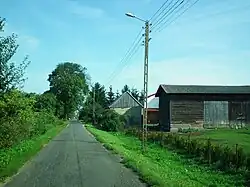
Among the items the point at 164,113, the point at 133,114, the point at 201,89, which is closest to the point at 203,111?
the point at 201,89

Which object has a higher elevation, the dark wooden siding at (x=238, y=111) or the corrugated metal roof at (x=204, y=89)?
the corrugated metal roof at (x=204, y=89)

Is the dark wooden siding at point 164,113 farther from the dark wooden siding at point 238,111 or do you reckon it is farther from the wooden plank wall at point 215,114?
the dark wooden siding at point 238,111

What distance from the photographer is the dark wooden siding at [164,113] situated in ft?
182

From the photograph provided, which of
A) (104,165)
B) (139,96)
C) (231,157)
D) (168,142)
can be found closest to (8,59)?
(104,165)

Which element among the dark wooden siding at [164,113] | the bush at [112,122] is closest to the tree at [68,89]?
the bush at [112,122]

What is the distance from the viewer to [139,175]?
1519 centimetres

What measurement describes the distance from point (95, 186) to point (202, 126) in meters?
44.4

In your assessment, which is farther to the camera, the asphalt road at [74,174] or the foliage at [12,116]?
the foliage at [12,116]

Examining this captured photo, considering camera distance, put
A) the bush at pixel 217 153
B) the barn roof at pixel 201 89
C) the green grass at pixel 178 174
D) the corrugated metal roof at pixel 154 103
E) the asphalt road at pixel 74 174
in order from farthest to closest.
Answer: the corrugated metal roof at pixel 154 103 < the barn roof at pixel 201 89 < the bush at pixel 217 153 < the green grass at pixel 178 174 < the asphalt road at pixel 74 174

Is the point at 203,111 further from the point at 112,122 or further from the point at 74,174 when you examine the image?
the point at 74,174

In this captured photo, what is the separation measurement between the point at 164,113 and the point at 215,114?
Result: 7.00 metres

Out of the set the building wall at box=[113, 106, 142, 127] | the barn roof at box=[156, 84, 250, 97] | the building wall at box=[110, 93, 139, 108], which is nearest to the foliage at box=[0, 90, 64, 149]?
the barn roof at box=[156, 84, 250, 97]

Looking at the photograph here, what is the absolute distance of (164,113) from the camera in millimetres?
58344

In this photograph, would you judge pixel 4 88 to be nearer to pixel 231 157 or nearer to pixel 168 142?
pixel 231 157
